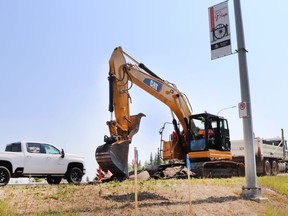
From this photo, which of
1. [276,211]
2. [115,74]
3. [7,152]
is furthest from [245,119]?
[7,152]

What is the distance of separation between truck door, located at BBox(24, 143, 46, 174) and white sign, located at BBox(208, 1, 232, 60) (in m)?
8.60

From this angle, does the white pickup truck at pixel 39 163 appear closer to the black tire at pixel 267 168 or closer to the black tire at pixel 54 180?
the black tire at pixel 54 180

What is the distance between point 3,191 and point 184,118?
11593 mm

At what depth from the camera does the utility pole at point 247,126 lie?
10.7 m

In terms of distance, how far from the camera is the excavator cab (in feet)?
60.8

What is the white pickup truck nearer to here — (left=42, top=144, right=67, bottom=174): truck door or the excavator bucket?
(left=42, top=144, right=67, bottom=174): truck door

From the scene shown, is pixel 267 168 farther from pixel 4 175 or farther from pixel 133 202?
pixel 133 202

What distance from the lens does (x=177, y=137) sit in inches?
766

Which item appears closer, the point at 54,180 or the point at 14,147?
the point at 14,147

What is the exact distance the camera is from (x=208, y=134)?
1864cm

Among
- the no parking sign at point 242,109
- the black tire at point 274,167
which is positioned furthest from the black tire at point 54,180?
the black tire at point 274,167

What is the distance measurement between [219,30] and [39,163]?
369 inches

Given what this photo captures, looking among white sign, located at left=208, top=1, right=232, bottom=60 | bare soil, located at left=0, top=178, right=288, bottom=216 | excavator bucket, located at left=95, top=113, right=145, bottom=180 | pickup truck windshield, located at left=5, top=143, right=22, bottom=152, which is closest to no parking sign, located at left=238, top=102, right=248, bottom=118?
white sign, located at left=208, top=1, right=232, bottom=60

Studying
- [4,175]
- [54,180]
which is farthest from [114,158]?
[54,180]
